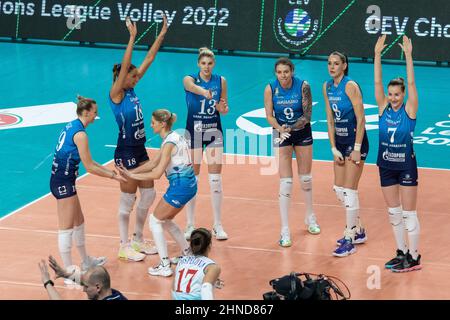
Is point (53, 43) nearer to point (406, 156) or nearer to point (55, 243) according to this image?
point (55, 243)

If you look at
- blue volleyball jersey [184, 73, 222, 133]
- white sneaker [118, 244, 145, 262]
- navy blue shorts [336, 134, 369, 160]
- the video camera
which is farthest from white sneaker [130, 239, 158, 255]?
the video camera

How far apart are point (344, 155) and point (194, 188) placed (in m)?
2.40

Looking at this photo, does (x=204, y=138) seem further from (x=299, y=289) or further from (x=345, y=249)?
(x=299, y=289)

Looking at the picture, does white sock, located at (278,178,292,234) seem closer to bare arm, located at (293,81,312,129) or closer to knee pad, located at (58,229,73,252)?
bare arm, located at (293,81,312,129)

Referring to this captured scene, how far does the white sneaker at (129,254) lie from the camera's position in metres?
12.3

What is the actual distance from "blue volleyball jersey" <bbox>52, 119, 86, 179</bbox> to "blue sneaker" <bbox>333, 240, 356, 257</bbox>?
12.1 ft

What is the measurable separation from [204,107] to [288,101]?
1213 millimetres

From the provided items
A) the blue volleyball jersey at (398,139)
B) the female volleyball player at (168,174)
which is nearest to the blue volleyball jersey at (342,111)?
the blue volleyball jersey at (398,139)

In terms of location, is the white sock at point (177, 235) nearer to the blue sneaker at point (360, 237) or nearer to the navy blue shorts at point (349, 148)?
the blue sneaker at point (360, 237)

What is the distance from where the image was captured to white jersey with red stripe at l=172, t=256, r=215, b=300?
911cm

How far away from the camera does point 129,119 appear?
12.3 metres

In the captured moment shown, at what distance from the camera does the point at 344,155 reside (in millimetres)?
12820

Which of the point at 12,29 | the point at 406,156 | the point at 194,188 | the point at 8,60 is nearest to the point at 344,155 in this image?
the point at 406,156

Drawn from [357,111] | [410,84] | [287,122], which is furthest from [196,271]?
[287,122]
